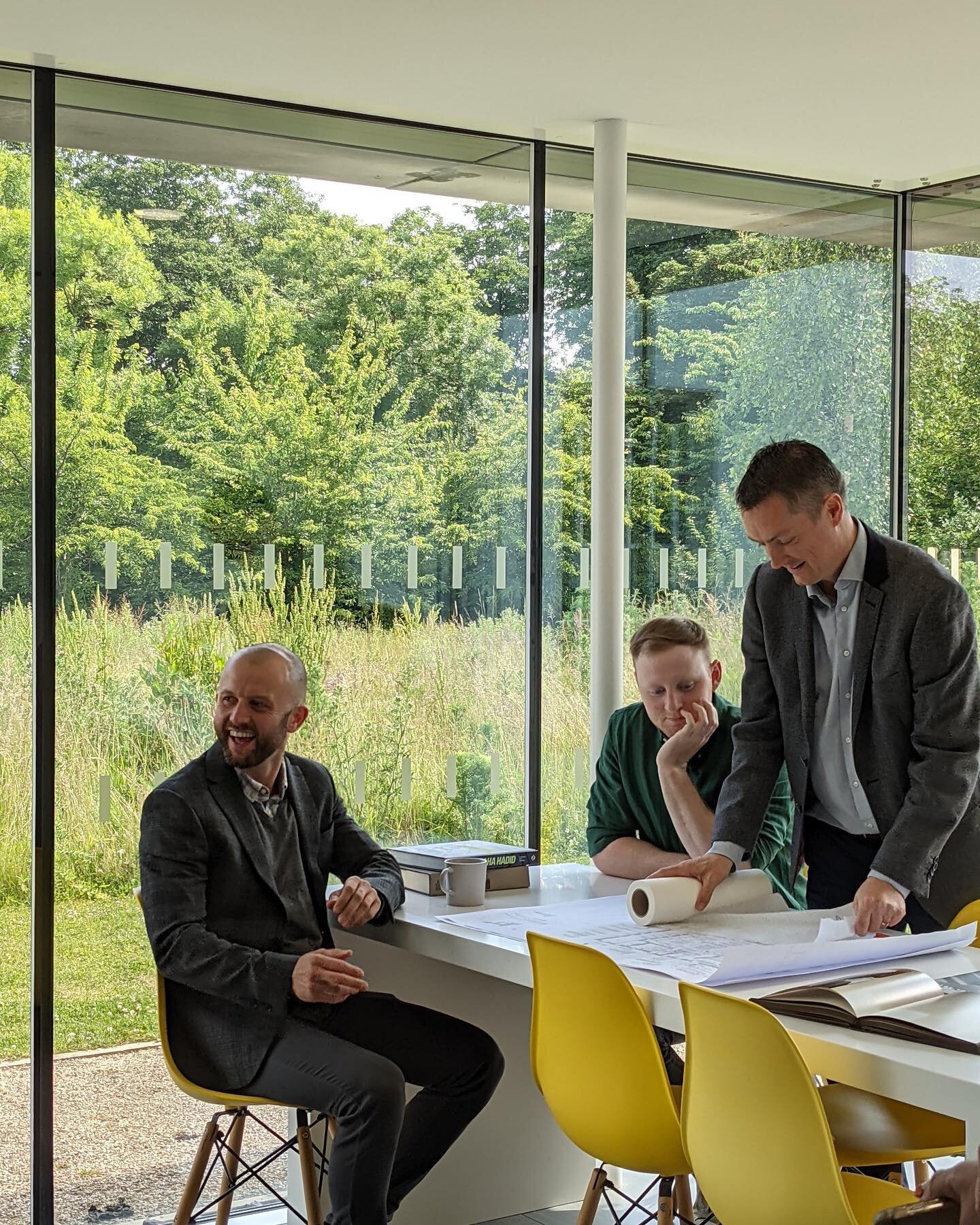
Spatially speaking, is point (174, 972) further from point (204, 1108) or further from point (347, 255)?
point (347, 255)

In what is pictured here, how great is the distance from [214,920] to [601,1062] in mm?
961

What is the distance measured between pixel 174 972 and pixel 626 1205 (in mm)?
1534

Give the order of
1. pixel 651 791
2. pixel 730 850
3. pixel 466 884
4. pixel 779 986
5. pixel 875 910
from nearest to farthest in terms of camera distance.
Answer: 1. pixel 779 986
2. pixel 875 910
3. pixel 730 850
4. pixel 466 884
5. pixel 651 791

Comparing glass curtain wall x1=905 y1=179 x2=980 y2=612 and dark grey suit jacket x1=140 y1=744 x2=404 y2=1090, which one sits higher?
glass curtain wall x1=905 y1=179 x2=980 y2=612

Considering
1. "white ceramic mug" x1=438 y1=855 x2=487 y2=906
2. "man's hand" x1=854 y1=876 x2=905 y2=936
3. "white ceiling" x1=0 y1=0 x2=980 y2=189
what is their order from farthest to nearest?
"white ceiling" x1=0 y1=0 x2=980 y2=189, "white ceramic mug" x1=438 y1=855 x2=487 y2=906, "man's hand" x1=854 y1=876 x2=905 y2=936

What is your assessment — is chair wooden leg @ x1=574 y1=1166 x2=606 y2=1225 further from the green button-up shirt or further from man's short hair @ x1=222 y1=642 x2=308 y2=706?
man's short hair @ x1=222 y1=642 x2=308 y2=706

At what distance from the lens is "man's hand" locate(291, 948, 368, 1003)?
294cm

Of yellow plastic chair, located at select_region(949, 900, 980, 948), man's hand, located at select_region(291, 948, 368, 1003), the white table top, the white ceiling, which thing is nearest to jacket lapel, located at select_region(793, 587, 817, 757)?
yellow plastic chair, located at select_region(949, 900, 980, 948)

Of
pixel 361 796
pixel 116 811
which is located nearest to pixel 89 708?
pixel 116 811

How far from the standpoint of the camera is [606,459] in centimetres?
455

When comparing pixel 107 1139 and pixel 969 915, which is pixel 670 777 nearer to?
pixel 969 915

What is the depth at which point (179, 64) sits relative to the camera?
3934mm

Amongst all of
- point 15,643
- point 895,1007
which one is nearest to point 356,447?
point 15,643

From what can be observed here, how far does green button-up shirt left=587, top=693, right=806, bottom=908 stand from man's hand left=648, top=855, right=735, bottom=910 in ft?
1.01
